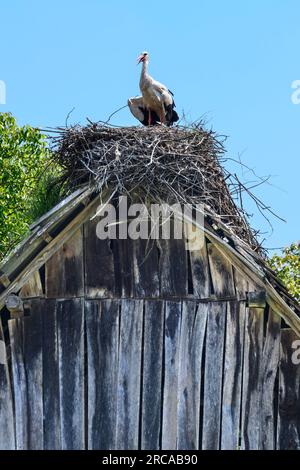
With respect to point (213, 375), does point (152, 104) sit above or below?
above

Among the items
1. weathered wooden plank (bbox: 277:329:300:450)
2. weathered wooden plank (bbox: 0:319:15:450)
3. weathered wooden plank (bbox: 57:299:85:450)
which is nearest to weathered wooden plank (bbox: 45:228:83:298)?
weathered wooden plank (bbox: 57:299:85:450)

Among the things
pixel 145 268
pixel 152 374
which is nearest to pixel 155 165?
pixel 145 268

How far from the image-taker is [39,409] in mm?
13281

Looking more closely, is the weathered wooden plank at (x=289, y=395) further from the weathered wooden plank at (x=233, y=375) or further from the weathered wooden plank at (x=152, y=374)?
the weathered wooden plank at (x=152, y=374)

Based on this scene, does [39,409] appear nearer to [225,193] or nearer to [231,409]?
[231,409]

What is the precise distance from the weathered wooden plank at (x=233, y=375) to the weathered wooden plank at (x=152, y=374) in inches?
27.6

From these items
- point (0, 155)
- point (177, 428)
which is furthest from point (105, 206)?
point (0, 155)

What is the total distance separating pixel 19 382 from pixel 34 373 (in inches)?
7.4

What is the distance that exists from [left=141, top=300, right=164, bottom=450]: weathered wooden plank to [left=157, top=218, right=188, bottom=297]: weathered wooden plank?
0.20 meters

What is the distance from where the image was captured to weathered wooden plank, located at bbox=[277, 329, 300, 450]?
1317 cm

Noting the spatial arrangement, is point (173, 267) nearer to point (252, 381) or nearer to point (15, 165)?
point (252, 381)

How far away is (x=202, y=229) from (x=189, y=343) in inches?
48.8

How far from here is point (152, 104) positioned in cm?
1717

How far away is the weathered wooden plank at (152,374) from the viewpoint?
1310 centimetres
